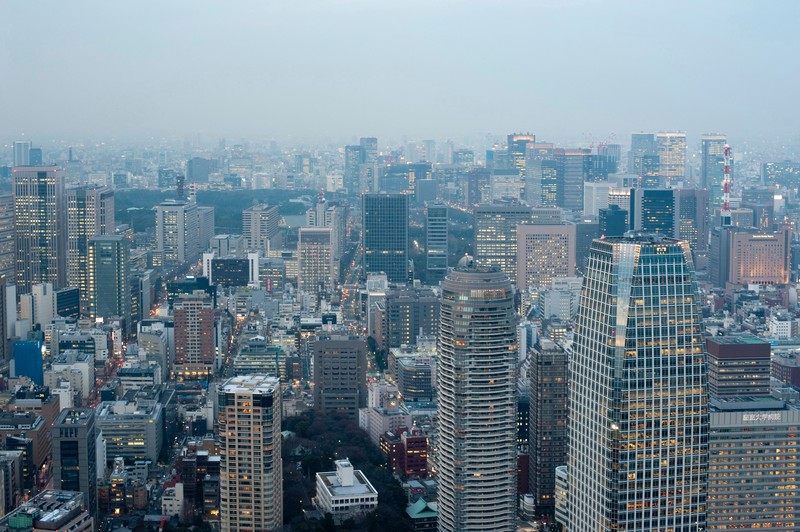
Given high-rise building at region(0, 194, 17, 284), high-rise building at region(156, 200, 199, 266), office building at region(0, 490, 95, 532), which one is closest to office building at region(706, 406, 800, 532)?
office building at region(0, 490, 95, 532)

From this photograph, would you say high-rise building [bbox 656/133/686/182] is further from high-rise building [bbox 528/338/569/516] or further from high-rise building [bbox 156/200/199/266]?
high-rise building [bbox 528/338/569/516]

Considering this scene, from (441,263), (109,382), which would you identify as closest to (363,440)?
(109,382)

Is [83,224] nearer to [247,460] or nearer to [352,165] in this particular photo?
[247,460]

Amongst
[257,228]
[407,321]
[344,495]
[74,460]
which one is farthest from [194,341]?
[257,228]

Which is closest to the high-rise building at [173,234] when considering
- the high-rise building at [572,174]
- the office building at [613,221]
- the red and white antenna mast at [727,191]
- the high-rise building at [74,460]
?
the office building at [613,221]

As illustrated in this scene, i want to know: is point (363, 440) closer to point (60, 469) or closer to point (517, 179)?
point (60, 469)

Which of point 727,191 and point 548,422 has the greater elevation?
point 727,191
